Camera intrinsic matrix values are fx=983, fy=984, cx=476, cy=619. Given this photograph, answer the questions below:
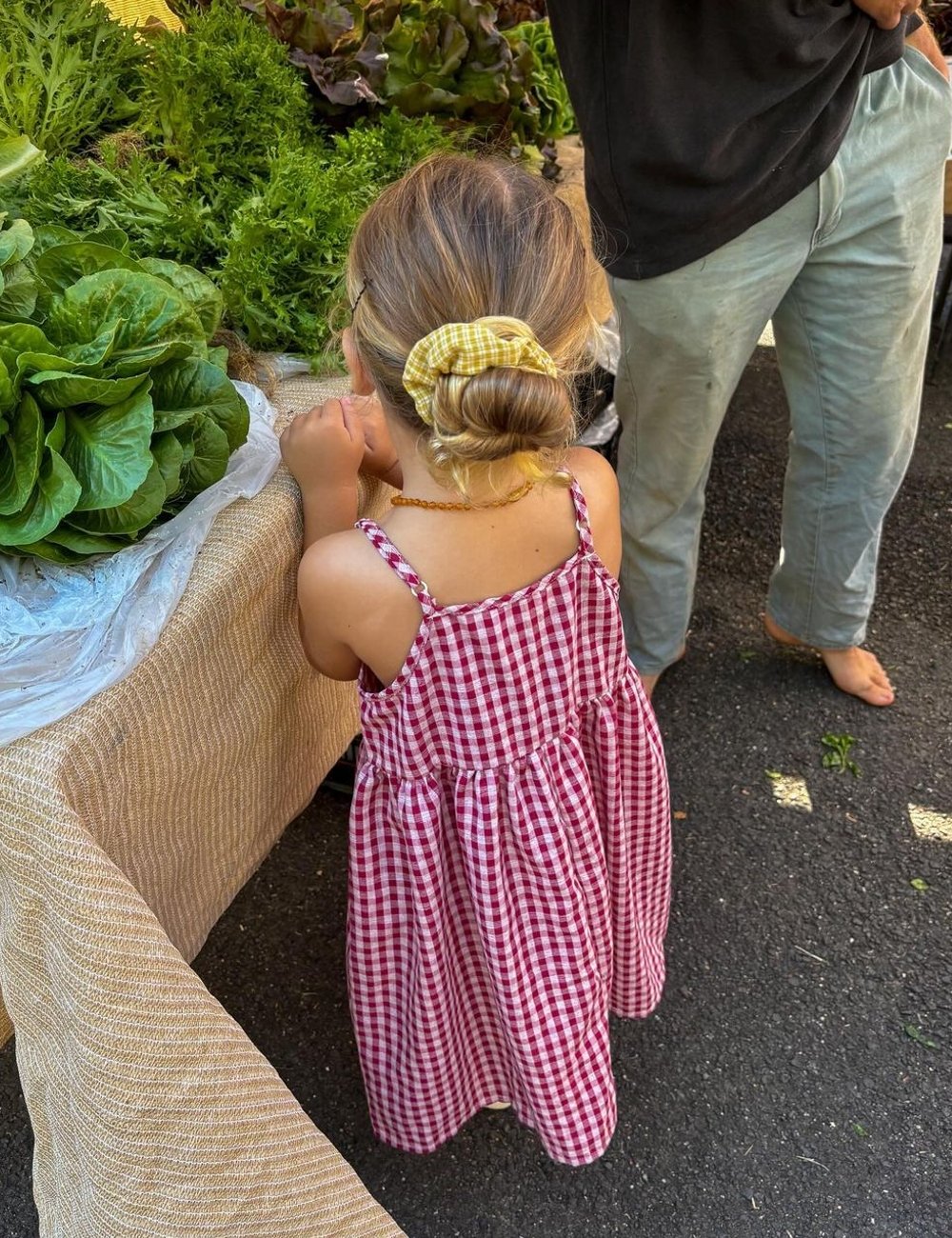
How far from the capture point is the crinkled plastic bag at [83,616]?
104 centimetres

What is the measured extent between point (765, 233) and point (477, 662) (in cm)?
103

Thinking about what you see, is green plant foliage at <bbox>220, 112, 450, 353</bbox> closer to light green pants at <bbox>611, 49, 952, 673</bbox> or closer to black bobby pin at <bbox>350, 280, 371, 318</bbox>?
black bobby pin at <bbox>350, 280, 371, 318</bbox>

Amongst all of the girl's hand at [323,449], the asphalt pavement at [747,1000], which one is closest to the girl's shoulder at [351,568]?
the girl's hand at [323,449]

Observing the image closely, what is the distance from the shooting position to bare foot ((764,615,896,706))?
8.39ft

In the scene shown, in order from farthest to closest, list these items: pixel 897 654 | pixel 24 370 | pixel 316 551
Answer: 1. pixel 897 654
2. pixel 316 551
3. pixel 24 370

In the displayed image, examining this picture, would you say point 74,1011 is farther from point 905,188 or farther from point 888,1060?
point 905,188

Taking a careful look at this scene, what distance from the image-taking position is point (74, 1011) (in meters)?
0.97

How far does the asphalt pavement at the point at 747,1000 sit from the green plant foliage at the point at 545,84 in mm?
1499

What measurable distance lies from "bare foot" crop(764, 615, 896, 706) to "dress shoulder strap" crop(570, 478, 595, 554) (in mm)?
1403

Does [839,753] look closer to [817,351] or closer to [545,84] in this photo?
[817,351]

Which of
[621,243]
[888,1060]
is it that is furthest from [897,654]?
[621,243]

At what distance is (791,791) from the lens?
7.76 ft

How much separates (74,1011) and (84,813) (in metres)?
0.19

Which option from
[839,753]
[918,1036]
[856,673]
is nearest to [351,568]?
[918,1036]
